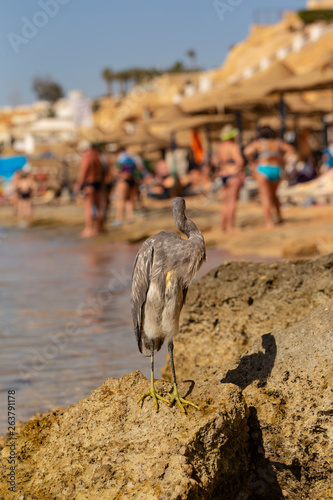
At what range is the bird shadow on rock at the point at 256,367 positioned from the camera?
3.47 m

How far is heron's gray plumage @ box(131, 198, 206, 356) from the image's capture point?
3.27m

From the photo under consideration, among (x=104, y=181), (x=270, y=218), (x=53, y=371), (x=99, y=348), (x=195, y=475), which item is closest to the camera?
(x=195, y=475)

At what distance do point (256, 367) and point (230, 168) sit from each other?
10.3 meters

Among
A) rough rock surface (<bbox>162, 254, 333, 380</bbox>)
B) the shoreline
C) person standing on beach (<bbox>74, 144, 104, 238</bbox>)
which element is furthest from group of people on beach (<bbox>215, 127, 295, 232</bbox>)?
rough rock surface (<bbox>162, 254, 333, 380</bbox>)

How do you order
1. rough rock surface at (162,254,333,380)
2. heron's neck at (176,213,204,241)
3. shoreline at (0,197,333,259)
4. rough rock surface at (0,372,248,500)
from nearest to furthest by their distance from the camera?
rough rock surface at (0,372,248,500) → heron's neck at (176,213,204,241) → rough rock surface at (162,254,333,380) → shoreline at (0,197,333,259)

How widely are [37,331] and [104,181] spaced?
30.5 feet

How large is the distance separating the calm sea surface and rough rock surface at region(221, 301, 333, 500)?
181 cm

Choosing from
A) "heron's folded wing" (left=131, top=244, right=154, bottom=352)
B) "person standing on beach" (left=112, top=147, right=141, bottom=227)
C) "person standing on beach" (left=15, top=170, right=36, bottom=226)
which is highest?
"heron's folded wing" (left=131, top=244, right=154, bottom=352)

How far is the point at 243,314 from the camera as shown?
4.49 meters

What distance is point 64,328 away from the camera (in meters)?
7.14

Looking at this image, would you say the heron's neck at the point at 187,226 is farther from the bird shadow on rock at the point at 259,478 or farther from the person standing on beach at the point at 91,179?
the person standing on beach at the point at 91,179

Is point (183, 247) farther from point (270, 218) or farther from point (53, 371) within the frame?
point (270, 218)

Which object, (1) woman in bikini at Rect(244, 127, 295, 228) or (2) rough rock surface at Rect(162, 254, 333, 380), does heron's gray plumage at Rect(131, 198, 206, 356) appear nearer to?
(2) rough rock surface at Rect(162, 254, 333, 380)

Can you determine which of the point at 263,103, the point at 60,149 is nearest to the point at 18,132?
the point at 60,149
